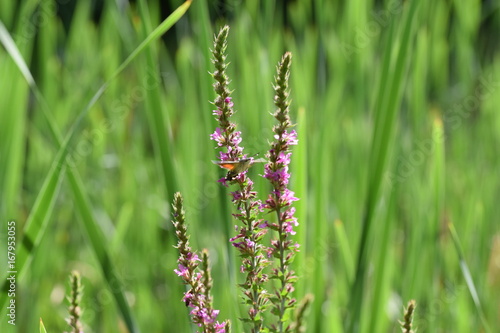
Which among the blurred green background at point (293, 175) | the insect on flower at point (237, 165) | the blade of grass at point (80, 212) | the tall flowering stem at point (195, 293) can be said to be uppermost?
the blurred green background at point (293, 175)

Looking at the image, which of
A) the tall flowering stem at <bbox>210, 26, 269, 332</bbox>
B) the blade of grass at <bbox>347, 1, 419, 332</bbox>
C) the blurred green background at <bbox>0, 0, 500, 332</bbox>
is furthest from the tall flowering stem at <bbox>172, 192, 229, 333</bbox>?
the blade of grass at <bbox>347, 1, 419, 332</bbox>

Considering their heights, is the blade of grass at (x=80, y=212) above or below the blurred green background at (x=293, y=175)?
below

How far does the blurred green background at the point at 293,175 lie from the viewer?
3.08 ft

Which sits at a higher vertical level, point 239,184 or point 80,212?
point 80,212

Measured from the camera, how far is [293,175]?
1030 mm

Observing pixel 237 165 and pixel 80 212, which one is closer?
pixel 237 165

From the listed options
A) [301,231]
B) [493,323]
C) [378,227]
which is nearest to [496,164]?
[493,323]

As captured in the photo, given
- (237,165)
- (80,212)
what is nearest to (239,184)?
A: (237,165)

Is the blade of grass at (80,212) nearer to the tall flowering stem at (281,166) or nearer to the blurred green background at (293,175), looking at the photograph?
the blurred green background at (293,175)

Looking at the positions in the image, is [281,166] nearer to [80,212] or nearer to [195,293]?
[195,293]

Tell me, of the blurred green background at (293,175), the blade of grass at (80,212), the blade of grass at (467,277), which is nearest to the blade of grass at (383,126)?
the blurred green background at (293,175)

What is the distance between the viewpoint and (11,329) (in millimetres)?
901

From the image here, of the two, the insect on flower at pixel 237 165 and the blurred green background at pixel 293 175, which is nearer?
the insect on flower at pixel 237 165

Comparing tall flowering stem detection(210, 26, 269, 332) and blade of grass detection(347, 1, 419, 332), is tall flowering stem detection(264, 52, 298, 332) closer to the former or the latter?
tall flowering stem detection(210, 26, 269, 332)
